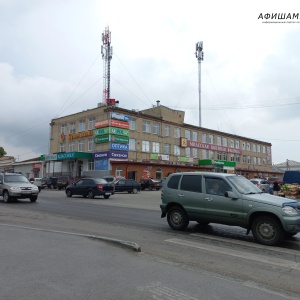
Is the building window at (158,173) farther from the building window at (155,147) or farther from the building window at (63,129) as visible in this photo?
the building window at (63,129)

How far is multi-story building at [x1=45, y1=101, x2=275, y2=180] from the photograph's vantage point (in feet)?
160

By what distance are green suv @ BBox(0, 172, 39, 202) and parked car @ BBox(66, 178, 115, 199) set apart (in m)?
5.82

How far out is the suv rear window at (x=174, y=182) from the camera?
10591mm

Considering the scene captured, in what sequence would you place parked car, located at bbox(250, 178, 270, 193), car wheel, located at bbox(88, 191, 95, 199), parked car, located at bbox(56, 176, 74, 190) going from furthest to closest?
parked car, located at bbox(56, 176, 74, 190) → parked car, located at bbox(250, 178, 270, 193) → car wheel, located at bbox(88, 191, 95, 199)

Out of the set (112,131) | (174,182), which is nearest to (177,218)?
(174,182)

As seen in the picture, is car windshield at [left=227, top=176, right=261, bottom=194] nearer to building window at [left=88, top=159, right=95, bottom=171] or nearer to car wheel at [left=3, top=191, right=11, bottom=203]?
car wheel at [left=3, top=191, right=11, bottom=203]

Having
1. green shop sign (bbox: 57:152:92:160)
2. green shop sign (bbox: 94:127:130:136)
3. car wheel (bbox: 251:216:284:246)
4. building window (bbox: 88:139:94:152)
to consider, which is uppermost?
green shop sign (bbox: 94:127:130:136)

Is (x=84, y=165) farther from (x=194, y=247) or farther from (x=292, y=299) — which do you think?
(x=292, y=299)

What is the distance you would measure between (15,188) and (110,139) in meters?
28.7

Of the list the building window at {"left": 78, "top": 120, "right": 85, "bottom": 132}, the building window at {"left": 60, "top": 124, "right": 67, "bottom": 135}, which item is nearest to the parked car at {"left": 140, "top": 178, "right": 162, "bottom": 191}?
the building window at {"left": 78, "top": 120, "right": 85, "bottom": 132}

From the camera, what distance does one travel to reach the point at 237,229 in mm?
10695

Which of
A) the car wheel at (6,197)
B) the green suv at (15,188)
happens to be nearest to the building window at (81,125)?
the green suv at (15,188)

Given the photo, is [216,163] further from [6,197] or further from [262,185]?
[6,197]

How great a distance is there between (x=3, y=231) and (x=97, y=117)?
43182mm
